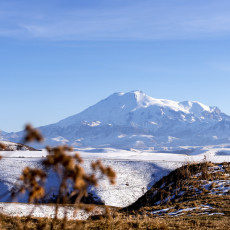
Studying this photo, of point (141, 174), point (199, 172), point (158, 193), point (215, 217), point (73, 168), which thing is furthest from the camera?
point (141, 174)

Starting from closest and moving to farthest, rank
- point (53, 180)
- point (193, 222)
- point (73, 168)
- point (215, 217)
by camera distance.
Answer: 1. point (73, 168)
2. point (193, 222)
3. point (215, 217)
4. point (53, 180)

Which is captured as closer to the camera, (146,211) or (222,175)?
(146,211)

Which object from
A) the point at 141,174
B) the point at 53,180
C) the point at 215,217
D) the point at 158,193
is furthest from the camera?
the point at 141,174

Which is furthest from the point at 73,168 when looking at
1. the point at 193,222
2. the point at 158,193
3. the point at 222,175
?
the point at 222,175

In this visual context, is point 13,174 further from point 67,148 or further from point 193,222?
point 67,148

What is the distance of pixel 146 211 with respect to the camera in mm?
15516

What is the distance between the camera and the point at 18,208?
50.3 feet

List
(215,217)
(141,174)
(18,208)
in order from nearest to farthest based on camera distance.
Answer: (215,217) → (18,208) → (141,174)

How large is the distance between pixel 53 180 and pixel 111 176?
2097 cm

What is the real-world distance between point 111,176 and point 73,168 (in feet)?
1.46

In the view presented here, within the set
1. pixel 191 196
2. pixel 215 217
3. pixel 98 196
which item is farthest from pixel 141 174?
pixel 215 217

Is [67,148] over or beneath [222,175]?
over

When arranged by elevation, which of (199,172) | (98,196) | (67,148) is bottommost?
(98,196)

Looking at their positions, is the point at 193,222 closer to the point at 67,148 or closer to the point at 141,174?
the point at 67,148
